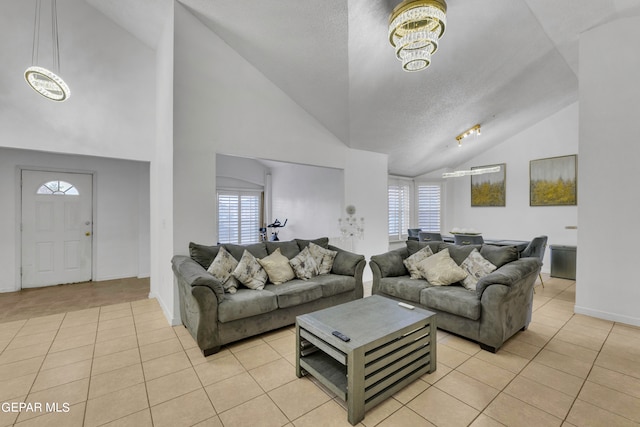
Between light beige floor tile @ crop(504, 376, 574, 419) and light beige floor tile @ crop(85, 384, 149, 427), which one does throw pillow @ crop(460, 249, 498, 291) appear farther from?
light beige floor tile @ crop(85, 384, 149, 427)

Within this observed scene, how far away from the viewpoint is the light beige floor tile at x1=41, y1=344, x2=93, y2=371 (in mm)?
2453

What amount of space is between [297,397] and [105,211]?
16.7ft

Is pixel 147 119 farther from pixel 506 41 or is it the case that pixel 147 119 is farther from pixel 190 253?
pixel 506 41

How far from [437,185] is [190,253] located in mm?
6348

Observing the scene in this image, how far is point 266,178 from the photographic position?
717cm

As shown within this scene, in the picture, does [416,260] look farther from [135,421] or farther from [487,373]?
[135,421]

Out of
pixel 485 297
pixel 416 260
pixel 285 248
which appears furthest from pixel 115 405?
pixel 416 260

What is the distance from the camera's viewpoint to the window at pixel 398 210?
23.3 ft

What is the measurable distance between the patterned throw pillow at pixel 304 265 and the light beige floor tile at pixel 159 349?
1465mm

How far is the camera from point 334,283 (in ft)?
11.5

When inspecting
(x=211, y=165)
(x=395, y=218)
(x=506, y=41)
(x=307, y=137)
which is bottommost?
(x=395, y=218)

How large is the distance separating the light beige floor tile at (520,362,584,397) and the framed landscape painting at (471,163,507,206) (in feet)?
16.2

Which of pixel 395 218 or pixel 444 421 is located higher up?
pixel 395 218

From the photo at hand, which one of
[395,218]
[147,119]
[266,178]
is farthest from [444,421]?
[266,178]
